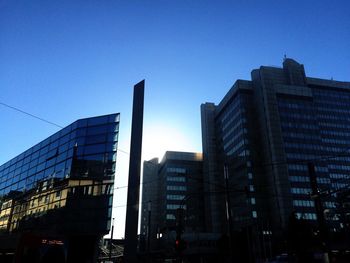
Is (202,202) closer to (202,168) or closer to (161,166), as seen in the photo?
(202,168)

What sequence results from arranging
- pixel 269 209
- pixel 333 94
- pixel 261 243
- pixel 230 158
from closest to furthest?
pixel 261 243 → pixel 269 209 → pixel 230 158 → pixel 333 94

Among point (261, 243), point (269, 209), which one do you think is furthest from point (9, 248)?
point (269, 209)

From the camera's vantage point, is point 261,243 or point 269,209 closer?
point 261,243

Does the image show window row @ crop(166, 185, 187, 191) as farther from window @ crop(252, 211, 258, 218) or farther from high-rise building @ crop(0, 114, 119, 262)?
high-rise building @ crop(0, 114, 119, 262)

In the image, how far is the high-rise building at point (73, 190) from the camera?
3366 centimetres

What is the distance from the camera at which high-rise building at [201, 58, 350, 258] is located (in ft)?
383

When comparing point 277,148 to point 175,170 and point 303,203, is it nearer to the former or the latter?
point 303,203

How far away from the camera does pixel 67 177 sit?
36.1 meters

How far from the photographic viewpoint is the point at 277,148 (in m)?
123

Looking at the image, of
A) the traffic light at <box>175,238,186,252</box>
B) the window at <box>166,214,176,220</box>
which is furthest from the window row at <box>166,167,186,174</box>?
the traffic light at <box>175,238,186,252</box>

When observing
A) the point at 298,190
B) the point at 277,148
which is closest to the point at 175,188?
the point at 277,148

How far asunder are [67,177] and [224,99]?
122 meters

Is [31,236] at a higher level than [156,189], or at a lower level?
lower

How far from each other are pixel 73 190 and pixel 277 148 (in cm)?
10050
